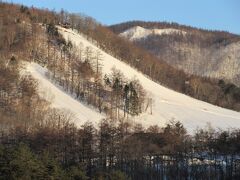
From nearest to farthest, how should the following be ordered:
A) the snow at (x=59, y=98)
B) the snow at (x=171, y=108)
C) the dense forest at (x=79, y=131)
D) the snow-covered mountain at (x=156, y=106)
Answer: the dense forest at (x=79, y=131) → the snow at (x=59, y=98) → the snow-covered mountain at (x=156, y=106) → the snow at (x=171, y=108)

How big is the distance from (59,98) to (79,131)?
40.2 m

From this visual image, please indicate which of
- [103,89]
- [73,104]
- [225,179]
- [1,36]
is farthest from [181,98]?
[225,179]

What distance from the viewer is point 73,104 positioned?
461 ft

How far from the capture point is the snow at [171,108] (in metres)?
146

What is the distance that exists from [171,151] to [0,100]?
151 ft

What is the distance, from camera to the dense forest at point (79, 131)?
268 feet

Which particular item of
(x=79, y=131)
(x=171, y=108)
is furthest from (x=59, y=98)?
(x=79, y=131)

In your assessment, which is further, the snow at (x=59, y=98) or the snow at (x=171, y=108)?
the snow at (x=171, y=108)

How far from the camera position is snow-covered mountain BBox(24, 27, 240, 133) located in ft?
458

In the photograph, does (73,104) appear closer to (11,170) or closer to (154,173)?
(154,173)

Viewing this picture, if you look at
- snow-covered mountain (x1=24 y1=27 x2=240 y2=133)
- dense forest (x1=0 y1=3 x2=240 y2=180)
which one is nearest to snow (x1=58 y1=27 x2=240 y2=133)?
snow-covered mountain (x1=24 y1=27 x2=240 y2=133)

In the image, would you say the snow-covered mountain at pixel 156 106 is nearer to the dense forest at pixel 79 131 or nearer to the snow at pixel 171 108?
the snow at pixel 171 108

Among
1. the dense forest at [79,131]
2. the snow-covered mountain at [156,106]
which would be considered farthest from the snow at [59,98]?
the dense forest at [79,131]

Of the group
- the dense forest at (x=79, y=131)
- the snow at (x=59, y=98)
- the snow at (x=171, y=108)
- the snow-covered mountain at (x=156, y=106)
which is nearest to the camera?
the dense forest at (x=79, y=131)
